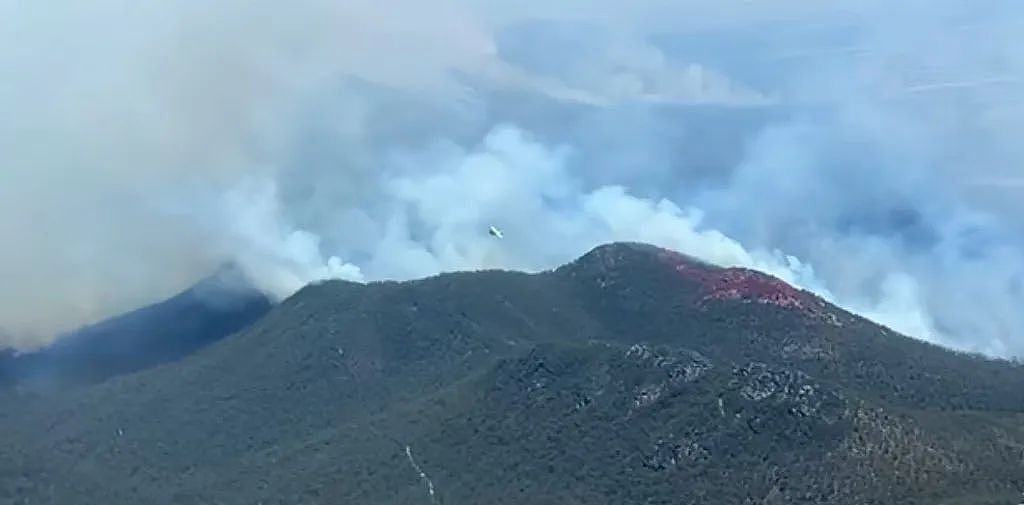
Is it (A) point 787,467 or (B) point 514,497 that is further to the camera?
(B) point 514,497

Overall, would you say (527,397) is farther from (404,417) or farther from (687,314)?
(687,314)

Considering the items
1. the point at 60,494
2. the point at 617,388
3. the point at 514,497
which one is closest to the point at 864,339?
the point at 617,388

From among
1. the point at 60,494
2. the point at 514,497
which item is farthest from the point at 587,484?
the point at 60,494

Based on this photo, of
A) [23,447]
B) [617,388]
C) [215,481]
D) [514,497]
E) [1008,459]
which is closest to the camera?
[1008,459]

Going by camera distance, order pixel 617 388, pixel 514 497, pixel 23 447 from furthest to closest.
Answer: pixel 23 447 → pixel 617 388 → pixel 514 497

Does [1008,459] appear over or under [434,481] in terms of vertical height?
under

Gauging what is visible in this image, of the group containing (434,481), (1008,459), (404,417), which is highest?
(404,417)

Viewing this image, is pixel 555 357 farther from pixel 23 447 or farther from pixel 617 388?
pixel 23 447
